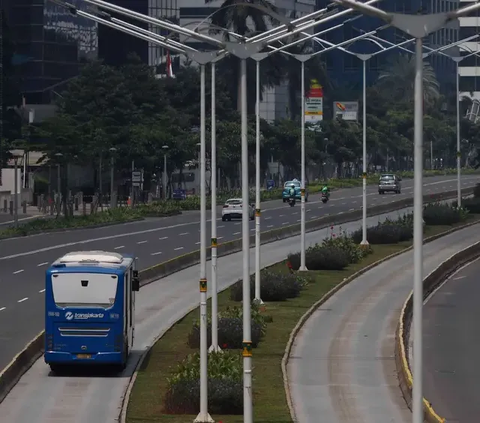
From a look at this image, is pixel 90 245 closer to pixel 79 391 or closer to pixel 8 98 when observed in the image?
pixel 79 391

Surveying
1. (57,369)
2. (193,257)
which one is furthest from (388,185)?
(57,369)

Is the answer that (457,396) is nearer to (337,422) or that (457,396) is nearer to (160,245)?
(337,422)

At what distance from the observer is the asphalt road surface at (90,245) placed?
5197 centimetres

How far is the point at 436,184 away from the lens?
148 m

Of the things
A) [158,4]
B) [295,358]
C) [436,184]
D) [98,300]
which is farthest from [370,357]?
[158,4]

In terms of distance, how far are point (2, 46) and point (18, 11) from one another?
20.0 meters

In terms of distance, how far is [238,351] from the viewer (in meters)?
45.7

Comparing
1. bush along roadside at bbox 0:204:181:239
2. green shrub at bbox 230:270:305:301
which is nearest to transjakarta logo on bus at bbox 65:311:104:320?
green shrub at bbox 230:270:305:301

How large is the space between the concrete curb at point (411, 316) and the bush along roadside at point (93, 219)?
2622 centimetres

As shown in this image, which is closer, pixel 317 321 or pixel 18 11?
pixel 317 321

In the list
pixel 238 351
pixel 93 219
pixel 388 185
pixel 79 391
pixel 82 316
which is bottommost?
pixel 79 391

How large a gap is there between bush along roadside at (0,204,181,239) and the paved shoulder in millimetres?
25586

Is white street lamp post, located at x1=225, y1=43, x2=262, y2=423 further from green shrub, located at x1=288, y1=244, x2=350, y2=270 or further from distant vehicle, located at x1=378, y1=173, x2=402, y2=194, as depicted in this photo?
distant vehicle, located at x1=378, y1=173, x2=402, y2=194

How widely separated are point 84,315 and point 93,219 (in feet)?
195
